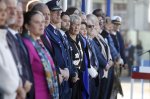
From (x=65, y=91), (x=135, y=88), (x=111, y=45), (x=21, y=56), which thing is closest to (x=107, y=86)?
(x=111, y=45)

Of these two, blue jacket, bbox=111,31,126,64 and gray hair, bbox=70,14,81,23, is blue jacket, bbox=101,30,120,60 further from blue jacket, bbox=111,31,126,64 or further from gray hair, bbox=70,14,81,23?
gray hair, bbox=70,14,81,23

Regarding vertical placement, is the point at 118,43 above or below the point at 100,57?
below

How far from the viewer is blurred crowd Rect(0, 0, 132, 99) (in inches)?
289

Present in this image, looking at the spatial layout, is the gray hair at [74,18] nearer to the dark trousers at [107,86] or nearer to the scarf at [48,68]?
the scarf at [48,68]

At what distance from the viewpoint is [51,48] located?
30.7 feet

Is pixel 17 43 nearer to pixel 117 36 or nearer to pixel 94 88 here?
pixel 94 88

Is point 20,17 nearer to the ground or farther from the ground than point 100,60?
farther from the ground

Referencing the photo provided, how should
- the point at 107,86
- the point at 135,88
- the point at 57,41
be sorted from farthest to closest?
1. the point at 135,88
2. the point at 107,86
3. the point at 57,41

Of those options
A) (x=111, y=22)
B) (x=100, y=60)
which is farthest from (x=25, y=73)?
(x=111, y=22)

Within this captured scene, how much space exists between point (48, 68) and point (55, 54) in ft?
4.56

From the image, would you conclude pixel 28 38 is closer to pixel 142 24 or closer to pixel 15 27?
pixel 15 27

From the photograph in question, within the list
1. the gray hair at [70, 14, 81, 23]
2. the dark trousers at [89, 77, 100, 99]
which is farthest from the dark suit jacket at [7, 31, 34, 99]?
the dark trousers at [89, 77, 100, 99]

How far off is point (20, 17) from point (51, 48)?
59.2 inches

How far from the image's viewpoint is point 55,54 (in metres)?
9.74
